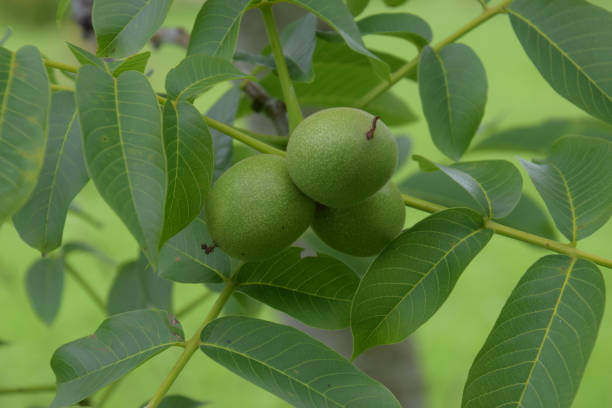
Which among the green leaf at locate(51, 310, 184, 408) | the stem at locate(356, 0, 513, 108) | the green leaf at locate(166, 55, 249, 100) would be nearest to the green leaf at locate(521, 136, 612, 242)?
the stem at locate(356, 0, 513, 108)

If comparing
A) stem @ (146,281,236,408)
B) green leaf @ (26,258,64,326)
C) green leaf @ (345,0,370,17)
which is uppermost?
green leaf @ (345,0,370,17)

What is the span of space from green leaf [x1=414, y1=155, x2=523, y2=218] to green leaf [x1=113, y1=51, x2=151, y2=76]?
14.8 inches

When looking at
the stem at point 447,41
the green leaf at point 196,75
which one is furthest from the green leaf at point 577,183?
the green leaf at point 196,75

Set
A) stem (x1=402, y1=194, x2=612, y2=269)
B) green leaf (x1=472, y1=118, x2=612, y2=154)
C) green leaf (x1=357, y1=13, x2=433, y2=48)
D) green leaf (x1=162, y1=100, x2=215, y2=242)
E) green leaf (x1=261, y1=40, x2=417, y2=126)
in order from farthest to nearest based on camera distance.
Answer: green leaf (x1=472, y1=118, x2=612, y2=154), green leaf (x1=261, y1=40, x2=417, y2=126), green leaf (x1=357, y1=13, x2=433, y2=48), stem (x1=402, y1=194, x2=612, y2=269), green leaf (x1=162, y1=100, x2=215, y2=242)

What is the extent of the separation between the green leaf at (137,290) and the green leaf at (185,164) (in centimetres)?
57

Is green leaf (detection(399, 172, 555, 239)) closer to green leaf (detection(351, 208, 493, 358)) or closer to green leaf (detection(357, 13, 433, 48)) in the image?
green leaf (detection(357, 13, 433, 48))

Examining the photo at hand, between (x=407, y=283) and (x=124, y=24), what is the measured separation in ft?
1.53

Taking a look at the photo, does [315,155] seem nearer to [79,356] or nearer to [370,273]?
[370,273]

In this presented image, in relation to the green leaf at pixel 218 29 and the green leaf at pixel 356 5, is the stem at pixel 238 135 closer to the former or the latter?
the green leaf at pixel 218 29

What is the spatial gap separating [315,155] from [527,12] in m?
0.43

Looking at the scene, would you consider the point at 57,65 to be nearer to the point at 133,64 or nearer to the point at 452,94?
the point at 133,64

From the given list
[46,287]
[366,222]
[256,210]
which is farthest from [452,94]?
[46,287]

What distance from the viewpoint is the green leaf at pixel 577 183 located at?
870mm

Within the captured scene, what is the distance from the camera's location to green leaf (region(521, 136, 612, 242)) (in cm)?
87
